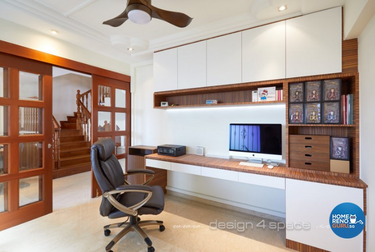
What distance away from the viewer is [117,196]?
1.95 meters

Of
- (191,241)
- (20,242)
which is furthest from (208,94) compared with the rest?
(20,242)

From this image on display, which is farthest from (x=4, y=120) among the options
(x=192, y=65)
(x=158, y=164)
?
(x=192, y=65)

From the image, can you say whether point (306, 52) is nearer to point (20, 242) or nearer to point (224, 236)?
point (224, 236)

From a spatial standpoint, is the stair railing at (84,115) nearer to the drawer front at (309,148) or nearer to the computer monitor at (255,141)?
the computer monitor at (255,141)

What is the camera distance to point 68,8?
2.19 m

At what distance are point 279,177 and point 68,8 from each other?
10.5ft

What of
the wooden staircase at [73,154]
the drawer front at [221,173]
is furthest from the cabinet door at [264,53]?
the wooden staircase at [73,154]

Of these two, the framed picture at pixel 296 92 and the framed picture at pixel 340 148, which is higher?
the framed picture at pixel 296 92

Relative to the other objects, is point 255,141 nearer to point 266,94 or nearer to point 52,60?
point 266,94

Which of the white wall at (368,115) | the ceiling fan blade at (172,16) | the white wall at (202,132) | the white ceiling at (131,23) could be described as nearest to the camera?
the white wall at (368,115)

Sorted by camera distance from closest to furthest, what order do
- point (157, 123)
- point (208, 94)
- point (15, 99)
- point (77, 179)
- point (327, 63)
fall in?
point (327, 63) → point (15, 99) → point (208, 94) → point (157, 123) → point (77, 179)

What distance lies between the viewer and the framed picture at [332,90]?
1.92 metres

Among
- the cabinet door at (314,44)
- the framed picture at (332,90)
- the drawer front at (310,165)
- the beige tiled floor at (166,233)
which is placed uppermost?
the cabinet door at (314,44)

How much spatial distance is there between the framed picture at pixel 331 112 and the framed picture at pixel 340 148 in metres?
0.21
